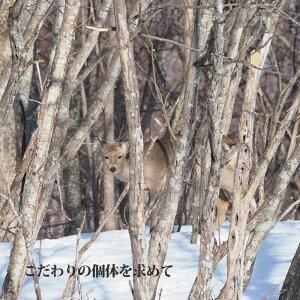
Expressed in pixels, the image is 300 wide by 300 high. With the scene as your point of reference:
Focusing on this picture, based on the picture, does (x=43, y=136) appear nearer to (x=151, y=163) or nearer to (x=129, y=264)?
(x=129, y=264)

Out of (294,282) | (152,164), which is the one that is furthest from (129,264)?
(152,164)

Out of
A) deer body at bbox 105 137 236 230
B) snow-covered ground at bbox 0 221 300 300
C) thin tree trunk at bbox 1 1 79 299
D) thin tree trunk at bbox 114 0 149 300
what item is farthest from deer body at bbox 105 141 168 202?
thin tree trunk at bbox 114 0 149 300

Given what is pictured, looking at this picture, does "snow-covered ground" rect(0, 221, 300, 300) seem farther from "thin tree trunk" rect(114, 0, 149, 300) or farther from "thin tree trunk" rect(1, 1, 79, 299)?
"thin tree trunk" rect(114, 0, 149, 300)

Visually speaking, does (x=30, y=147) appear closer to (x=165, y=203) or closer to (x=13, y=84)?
(x=13, y=84)

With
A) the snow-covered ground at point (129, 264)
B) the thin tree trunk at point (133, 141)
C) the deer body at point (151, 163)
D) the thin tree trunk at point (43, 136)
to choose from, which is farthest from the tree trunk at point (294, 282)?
the deer body at point (151, 163)

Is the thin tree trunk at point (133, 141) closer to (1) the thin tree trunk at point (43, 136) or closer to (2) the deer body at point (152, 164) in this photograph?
(1) the thin tree trunk at point (43, 136)

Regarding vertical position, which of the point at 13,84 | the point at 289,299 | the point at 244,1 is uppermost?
the point at 244,1

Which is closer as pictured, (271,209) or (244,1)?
(244,1)

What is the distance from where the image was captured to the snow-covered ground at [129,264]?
673cm

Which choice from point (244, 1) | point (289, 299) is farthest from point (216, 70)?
point (289, 299)

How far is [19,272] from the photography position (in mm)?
5902

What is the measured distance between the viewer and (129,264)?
7543mm

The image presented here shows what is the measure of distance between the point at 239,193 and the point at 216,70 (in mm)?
897

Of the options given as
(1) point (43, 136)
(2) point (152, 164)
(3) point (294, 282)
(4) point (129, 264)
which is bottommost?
(4) point (129, 264)
